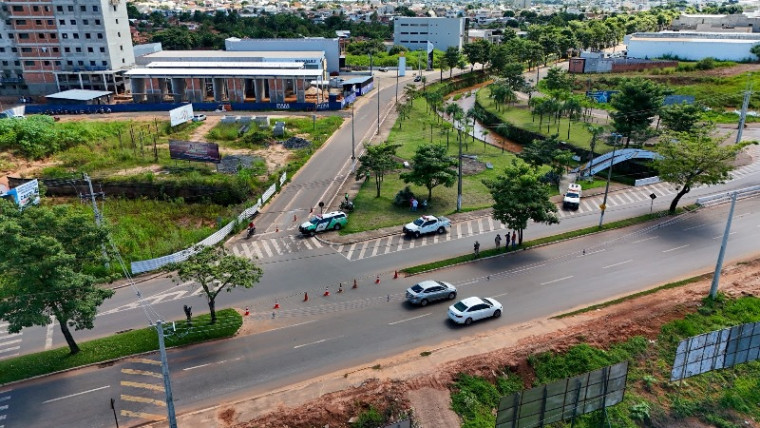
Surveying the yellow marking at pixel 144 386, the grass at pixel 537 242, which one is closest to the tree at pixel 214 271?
the yellow marking at pixel 144 386

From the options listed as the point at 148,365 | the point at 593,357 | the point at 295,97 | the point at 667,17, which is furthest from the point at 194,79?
the point at 667,17

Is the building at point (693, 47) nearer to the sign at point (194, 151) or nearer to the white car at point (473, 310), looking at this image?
the sign at point (194, 151)

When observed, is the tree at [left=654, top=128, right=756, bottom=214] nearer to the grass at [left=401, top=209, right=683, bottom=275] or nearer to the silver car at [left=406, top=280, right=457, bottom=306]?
the grass at [left=401, top=209, right=683, bottom=275]

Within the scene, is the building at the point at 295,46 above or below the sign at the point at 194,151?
above

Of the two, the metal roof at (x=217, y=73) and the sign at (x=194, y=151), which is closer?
the sign at (x=194, y=151)

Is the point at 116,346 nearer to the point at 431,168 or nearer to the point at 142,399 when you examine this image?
the point at 142,399

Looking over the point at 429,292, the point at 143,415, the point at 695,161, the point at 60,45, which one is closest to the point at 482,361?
the point at 429,292
